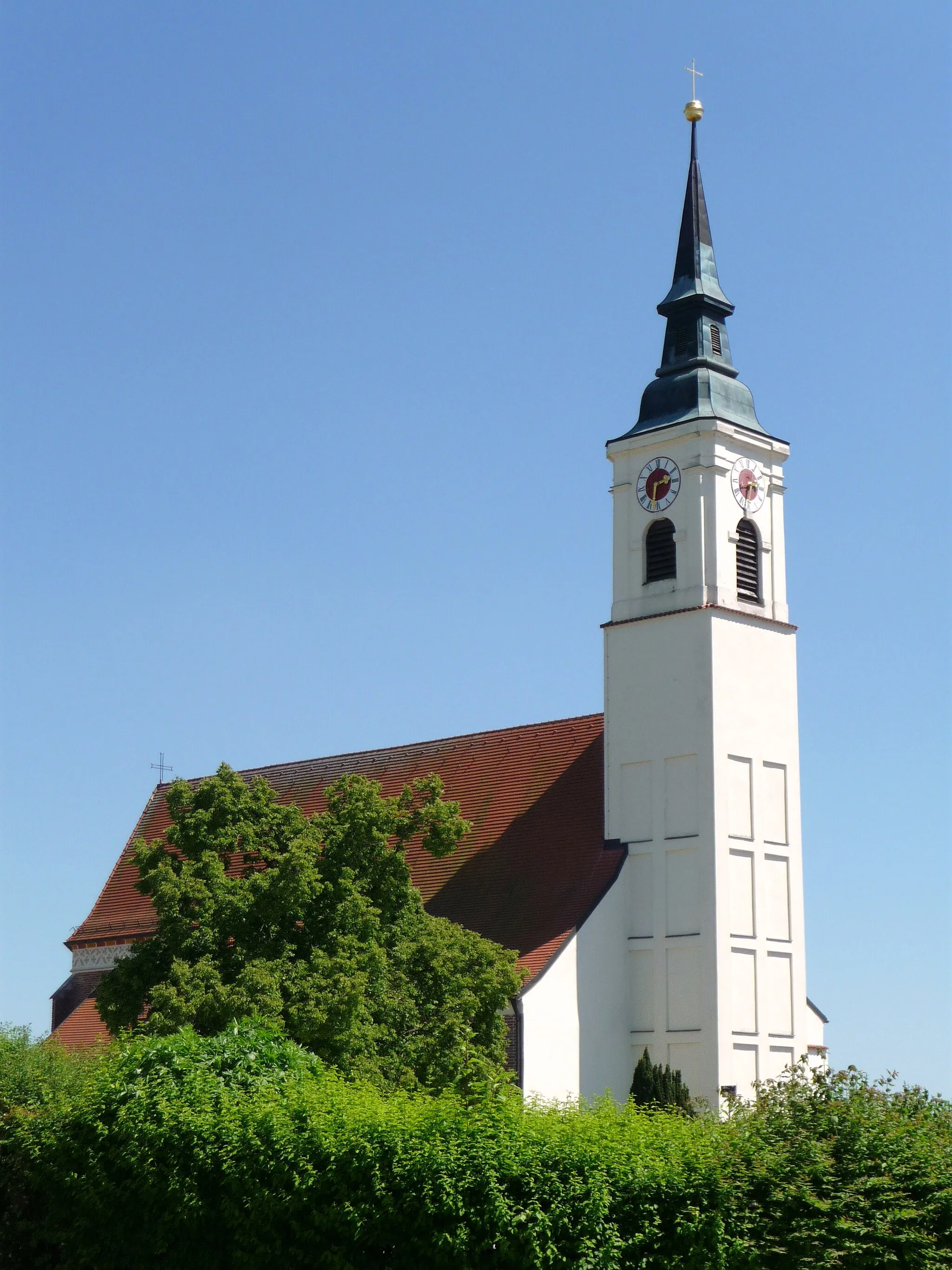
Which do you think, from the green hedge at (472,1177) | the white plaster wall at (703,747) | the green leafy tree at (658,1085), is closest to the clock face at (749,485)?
the white plaster wall at (703,747)

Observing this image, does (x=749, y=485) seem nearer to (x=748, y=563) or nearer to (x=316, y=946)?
(x=748, y=563)

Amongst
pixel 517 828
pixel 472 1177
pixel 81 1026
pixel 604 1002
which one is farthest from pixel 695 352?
pixel 472 1177

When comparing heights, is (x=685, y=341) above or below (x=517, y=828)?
above

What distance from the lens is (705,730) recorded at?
1460 inches

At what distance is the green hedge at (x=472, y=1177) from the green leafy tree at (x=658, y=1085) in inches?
595

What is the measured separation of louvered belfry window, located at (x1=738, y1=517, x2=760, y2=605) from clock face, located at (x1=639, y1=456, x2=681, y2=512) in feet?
5.49

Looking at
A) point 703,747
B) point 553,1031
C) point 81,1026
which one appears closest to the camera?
point 553,1031

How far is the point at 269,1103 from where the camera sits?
18.9 meters

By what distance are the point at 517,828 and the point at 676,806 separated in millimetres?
4636

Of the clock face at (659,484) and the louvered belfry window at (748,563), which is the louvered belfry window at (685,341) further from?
the louvered belfry window at (748,563)

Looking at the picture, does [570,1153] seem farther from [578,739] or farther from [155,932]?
[578,739]

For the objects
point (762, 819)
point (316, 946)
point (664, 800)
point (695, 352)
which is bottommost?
point (316, 946)

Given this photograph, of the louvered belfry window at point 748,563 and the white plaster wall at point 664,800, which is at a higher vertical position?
the louvered belfry window at point 748,563

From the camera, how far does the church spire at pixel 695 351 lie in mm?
39625
